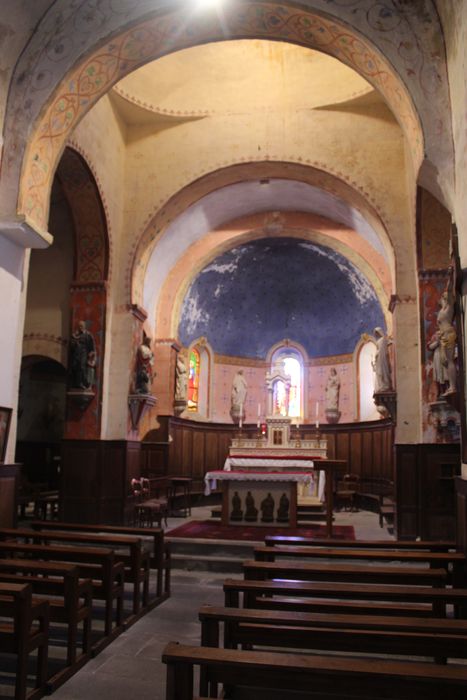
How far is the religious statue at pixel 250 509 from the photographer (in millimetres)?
11768

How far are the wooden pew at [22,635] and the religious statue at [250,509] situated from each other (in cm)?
762

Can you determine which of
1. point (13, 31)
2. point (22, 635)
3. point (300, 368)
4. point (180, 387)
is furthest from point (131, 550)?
point (300, 368)

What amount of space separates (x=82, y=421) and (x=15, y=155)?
18.7 ft

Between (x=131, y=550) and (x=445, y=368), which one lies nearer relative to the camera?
(x=131, y=550)

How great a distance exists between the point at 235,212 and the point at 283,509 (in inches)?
311

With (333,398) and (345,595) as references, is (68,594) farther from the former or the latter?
(333,398)

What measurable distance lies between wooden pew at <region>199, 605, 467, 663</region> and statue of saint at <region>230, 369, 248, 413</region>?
14855 millimetres

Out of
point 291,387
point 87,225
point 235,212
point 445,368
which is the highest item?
point 235,212

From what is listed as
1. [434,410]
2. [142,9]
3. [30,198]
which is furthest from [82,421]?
[142,9]

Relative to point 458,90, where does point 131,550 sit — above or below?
below

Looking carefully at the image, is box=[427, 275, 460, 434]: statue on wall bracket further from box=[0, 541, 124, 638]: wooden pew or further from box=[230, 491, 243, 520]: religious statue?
box=[0, 541, 124, 638]: wooden pew

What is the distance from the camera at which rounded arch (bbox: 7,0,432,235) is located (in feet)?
26.0

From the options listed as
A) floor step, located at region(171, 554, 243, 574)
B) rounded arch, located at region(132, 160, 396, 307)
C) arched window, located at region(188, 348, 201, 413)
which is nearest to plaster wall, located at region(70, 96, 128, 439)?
rounded arch, located at region(132, 160, 396, 307)

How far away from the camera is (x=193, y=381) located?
1867 cm
